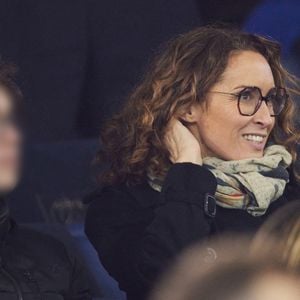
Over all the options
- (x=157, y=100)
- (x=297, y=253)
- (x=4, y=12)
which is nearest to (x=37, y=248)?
(x=157, y=100)

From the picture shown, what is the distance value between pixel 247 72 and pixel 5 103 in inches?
33.4

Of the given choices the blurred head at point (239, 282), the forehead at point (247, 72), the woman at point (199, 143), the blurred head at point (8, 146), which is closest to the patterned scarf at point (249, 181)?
the woman at point (199, 143)

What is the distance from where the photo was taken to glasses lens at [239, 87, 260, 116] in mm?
3281

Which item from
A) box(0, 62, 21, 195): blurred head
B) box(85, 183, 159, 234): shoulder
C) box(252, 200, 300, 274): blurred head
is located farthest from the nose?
box(252, 200, 300, 274): blurred head

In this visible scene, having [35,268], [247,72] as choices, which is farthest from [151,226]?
[247,72]

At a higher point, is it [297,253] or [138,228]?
[297,253]

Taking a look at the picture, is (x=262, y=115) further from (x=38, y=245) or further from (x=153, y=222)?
(x=38, y=245)

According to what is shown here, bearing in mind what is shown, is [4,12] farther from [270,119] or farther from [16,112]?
[16,112]

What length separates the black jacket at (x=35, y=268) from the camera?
275 centimetres

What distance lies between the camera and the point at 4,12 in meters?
4.48

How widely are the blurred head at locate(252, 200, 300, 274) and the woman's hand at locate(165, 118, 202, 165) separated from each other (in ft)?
4.43

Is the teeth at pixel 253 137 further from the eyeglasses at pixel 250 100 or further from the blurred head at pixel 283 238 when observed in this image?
the blurred head at pixel 283 238

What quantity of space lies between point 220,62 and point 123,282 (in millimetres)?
672

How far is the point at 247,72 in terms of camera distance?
3305 mm
